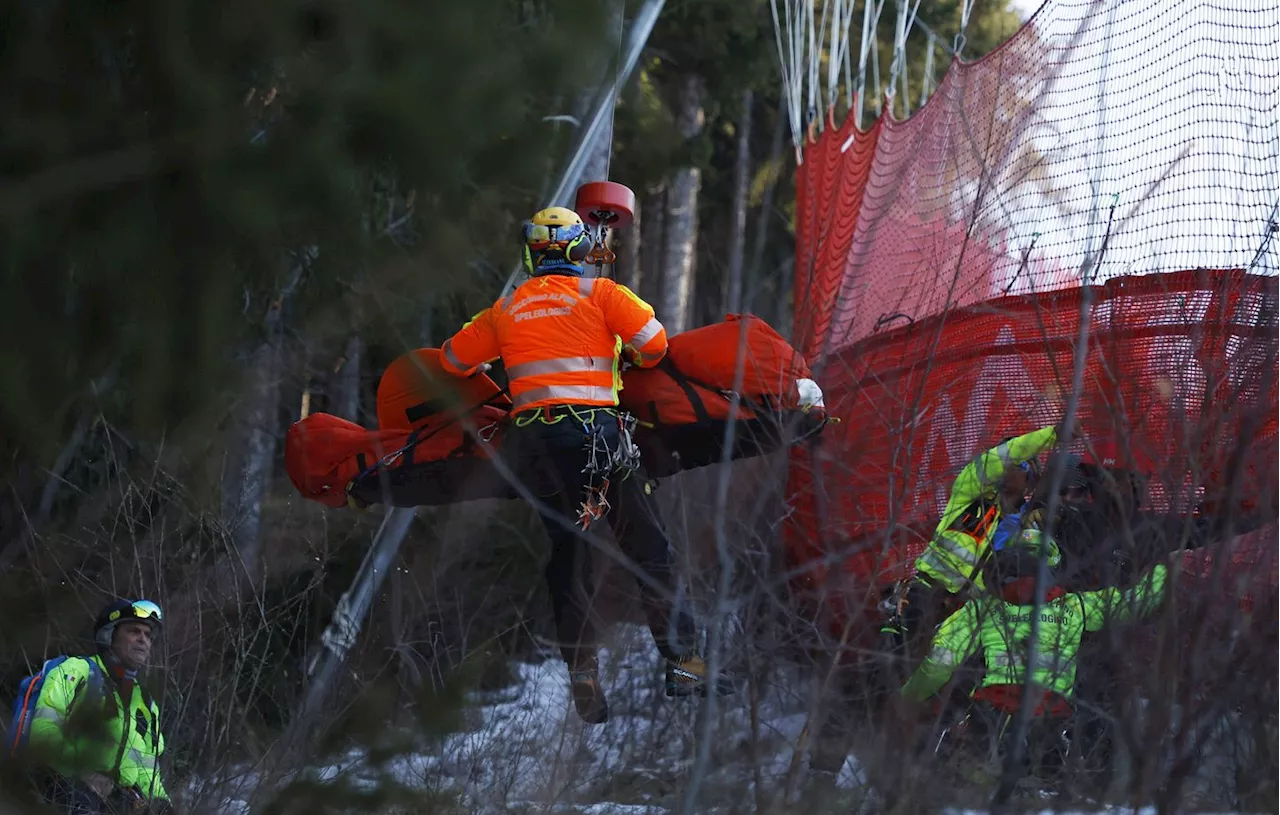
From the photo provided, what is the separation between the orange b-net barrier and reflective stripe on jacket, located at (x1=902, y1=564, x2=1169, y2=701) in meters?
0.28

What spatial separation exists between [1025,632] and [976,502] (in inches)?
27.3

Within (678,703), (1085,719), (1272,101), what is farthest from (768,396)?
(1272,101)

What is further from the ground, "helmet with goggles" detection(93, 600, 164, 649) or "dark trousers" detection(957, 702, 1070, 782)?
"helmet with goggles" detection(93, 600, 164, 649)

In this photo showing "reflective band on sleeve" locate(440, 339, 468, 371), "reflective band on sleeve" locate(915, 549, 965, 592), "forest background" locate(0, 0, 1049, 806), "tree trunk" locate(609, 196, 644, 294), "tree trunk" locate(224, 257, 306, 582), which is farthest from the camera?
"tree trunk" locate(609, 196, 644, 294)

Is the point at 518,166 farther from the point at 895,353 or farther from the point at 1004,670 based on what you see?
the point at 895,353

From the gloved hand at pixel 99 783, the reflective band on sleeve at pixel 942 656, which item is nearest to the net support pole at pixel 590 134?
the reflective band on sleeve at pixel 942 656

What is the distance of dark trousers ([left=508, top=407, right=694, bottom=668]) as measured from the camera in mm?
5312

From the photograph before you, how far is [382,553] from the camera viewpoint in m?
6.18

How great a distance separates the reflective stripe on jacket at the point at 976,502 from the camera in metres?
4.84

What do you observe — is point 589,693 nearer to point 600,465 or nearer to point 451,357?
point 600,465

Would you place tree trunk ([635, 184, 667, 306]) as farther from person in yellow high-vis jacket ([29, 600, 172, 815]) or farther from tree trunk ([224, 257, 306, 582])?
person in yellow high-vis jacket ([29, 600, 172, 815])

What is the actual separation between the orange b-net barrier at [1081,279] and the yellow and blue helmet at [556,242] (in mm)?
875

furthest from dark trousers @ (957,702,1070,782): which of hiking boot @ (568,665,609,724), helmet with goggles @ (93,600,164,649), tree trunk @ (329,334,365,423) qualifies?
tree trunk @ (329,334,365,423)

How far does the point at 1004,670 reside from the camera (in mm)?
4605
